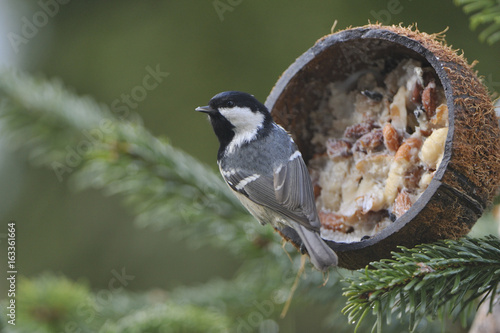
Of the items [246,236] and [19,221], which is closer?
[246,236]

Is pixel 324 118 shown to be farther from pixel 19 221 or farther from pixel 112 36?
pixel 19 221

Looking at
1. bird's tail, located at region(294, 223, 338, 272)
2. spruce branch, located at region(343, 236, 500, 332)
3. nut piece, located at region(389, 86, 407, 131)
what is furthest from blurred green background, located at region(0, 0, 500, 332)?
spruce branch, located at region(343, 236, 500, 332)

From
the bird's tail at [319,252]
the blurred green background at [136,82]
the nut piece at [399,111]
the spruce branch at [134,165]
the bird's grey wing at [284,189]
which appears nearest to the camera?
the bird's tail at [319,252]

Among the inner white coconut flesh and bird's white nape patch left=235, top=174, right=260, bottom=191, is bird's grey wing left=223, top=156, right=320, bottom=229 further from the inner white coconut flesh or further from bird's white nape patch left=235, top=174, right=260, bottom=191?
the inner white coconut flesh

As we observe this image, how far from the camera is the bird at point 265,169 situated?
Answer: 1.09 meters

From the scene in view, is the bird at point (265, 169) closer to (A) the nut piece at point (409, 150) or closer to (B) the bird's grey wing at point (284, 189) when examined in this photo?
(B) the bird's grey wing at point (284, 189)

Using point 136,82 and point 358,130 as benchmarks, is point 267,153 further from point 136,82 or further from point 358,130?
point 136,82

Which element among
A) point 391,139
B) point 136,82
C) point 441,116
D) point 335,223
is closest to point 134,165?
point 335,223

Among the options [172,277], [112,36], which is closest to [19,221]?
[172,277]

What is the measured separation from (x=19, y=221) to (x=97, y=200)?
1.30 ft

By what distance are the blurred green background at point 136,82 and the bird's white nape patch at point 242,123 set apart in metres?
1.17

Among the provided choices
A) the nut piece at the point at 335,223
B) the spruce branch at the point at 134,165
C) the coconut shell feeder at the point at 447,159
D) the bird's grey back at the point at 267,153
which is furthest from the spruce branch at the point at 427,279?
the spruce branch at the point at 134,165

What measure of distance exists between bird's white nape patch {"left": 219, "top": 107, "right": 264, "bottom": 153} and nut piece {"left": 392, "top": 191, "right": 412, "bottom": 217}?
344 millimetres

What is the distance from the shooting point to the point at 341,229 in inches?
46.5
